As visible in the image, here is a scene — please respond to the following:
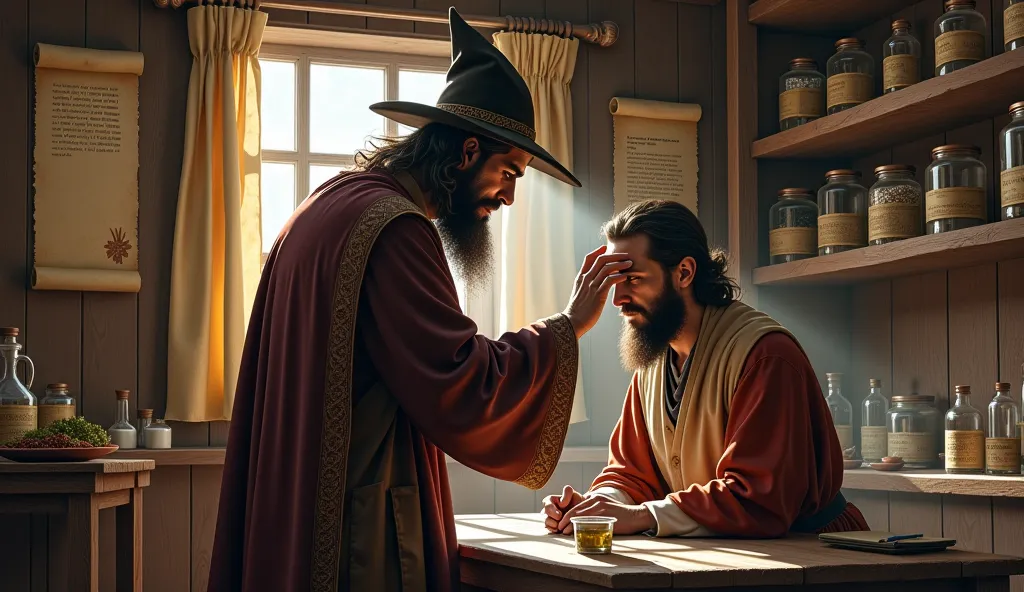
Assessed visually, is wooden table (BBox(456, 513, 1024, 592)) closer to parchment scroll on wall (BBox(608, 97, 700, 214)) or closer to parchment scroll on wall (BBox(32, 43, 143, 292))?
parchment scroll on wall (BBox(32, 43, 143, 292))

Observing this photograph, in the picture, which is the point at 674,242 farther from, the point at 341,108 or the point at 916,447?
the point at 341,108

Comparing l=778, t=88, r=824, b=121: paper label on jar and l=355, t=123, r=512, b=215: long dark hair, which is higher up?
l=778, t=88, r=824, b=121: paper label on jar

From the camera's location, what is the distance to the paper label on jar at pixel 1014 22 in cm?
293

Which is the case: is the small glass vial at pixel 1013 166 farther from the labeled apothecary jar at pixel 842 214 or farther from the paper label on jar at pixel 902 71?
the labeled apothecary jar at pixel 842 214

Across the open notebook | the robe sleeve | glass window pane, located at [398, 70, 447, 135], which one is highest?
glass window pane, located at [398, 70, 447, 135]

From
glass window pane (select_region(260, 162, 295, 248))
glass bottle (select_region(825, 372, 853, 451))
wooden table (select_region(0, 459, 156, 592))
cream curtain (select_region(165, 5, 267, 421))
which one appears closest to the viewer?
wooden table (select_region(0, 459, 156, 592))

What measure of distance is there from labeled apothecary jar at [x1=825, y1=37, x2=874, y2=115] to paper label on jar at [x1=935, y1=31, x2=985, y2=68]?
19.3 inches

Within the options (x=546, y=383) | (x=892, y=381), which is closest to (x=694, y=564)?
(x=546, y=383)

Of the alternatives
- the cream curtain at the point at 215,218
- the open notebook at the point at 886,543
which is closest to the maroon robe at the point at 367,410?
the open notebook at the point at 886,543

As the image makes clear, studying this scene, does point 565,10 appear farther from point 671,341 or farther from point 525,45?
point 671,341

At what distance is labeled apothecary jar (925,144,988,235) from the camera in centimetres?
313

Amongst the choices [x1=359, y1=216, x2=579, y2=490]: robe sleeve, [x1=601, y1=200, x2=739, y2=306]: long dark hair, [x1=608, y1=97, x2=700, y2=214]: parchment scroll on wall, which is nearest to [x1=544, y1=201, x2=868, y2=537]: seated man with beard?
[x1=601, y1=200, x2=739, y2=306]: long dark hair

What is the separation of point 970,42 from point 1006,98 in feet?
0.62

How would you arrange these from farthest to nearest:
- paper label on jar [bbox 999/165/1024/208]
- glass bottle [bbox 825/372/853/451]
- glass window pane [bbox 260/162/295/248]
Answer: glass window pane [bbox 260/162/295/248], glass bottle [bbox 825/372/853/451], paper label on jar [bbox 999/165/1024/208]
